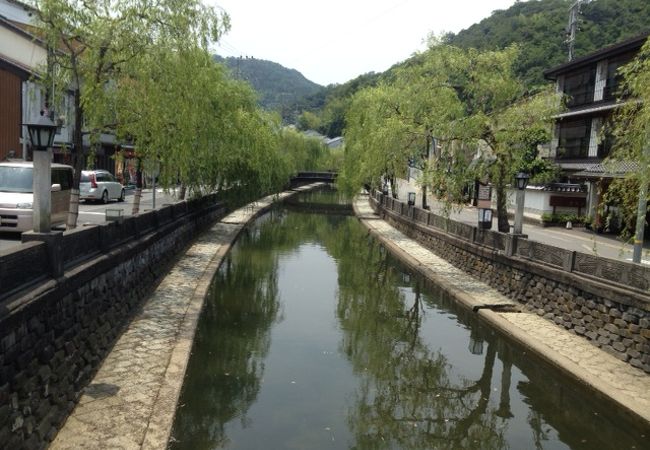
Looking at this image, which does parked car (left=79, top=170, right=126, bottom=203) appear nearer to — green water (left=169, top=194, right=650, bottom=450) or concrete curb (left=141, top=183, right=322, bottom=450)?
concrete curb (left=141, top=183, right=322, bottom=450)

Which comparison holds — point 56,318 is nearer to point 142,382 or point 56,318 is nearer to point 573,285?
point 142,382

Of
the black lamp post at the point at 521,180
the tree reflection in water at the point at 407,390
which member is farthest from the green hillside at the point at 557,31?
the tree reflection in water at the point at 407,390

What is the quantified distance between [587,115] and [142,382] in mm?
30050

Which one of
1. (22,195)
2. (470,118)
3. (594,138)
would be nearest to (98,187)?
(22,195)

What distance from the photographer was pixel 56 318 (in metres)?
7.82

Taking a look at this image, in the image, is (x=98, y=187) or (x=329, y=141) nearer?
(x=98, y=187)

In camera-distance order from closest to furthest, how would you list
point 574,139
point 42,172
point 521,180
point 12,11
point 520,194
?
1. point 42,172
2. point 521,180
3. point 520,194
4. point 574,139
5. point 12,11

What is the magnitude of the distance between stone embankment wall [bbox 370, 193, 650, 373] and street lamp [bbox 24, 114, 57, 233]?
10600 millimetres

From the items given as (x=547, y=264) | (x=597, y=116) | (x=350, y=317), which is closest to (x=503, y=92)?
(x=547, y=264)

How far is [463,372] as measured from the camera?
11.8m

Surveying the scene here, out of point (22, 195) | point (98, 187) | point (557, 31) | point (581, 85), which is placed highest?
point (557, 31)

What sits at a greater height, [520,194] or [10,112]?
[10,112]

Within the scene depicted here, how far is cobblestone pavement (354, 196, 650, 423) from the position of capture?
9.72m

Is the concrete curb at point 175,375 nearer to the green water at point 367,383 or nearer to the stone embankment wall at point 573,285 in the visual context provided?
the green water at point 367,383
